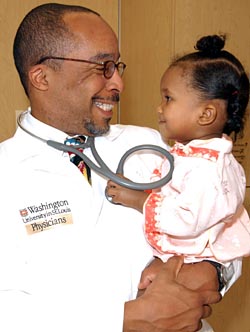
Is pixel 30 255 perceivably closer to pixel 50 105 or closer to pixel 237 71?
pixel 50 105

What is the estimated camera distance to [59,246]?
1.25 m

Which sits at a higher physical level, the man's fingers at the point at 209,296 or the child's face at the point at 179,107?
the child's face at the point at 179,107

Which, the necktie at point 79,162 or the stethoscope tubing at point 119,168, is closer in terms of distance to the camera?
the stethoscope tubing at point 119,168

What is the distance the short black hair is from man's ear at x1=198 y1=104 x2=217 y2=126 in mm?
489

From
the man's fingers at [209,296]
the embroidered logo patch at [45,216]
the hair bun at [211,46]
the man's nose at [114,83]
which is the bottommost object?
the man's fingers at [209,296]

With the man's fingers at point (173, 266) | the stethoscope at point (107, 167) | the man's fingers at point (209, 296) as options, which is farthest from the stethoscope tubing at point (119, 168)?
the man's fingers at point (209, 296)

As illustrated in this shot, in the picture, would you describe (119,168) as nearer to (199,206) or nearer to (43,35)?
(199,206)

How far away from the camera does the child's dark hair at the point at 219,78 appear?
3.91 ft

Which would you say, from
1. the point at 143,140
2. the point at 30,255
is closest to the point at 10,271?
the point at 30,255

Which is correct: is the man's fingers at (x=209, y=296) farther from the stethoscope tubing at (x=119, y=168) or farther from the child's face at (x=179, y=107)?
the child's face at (x=179, y=107)

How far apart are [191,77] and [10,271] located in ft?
2.48

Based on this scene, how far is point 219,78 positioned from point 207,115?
0.11 metres

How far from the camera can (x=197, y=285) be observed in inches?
47.3

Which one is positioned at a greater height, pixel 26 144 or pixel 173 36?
pixel 173 36
